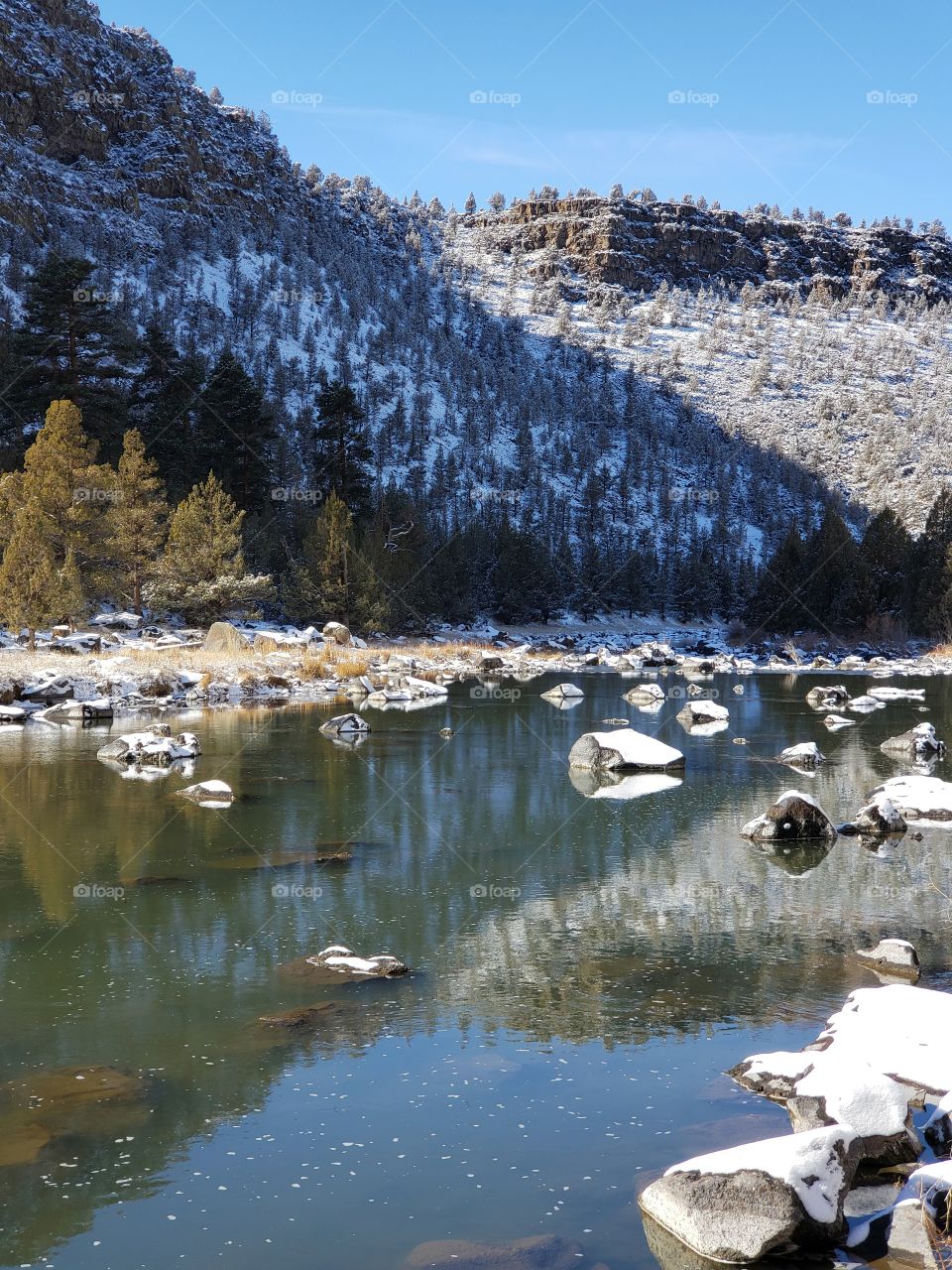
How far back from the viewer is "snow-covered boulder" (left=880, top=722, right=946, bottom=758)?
22.4m

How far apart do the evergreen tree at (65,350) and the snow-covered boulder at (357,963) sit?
43406 mm

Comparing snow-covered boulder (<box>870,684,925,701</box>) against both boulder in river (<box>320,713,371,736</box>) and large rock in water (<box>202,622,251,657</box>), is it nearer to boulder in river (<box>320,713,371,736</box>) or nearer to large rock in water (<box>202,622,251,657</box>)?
boulder in river (<box>320,713,371,736</box>)

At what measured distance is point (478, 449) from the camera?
126m

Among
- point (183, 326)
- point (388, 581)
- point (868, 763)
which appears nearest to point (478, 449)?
point (183, 326)

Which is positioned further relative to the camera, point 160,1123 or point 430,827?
point 430,827

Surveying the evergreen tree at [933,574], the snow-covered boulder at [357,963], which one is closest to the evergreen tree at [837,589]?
the evergreen tree at [933,574]

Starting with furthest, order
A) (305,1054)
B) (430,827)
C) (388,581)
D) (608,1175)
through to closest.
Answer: (388,581), (430,827), (305,1054), (608,1175)

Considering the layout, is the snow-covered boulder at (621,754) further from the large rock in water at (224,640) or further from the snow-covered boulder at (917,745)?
the large rock in water at (224,640)

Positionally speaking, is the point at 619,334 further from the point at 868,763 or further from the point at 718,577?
the point at 868,763

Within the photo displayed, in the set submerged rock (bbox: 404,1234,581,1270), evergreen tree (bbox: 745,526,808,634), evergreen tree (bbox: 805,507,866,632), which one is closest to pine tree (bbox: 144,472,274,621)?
submerged rock (bbox: 404,1234,581,1270)

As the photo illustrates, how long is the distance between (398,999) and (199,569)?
38.3 metres

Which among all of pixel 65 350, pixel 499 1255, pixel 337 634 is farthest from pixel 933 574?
pixel 499 1255

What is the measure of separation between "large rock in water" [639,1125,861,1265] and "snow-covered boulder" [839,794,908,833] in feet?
33.4

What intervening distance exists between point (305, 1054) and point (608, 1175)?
250 cm
